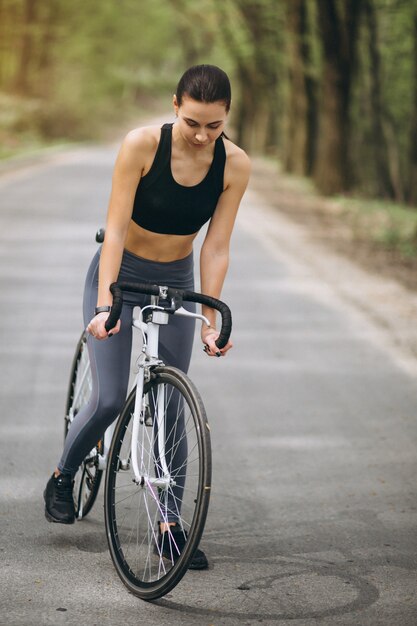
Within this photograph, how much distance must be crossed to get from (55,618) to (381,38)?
31318mm

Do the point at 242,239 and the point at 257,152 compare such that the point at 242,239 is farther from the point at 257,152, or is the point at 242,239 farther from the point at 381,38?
the point at 257,152

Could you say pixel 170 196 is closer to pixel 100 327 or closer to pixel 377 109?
pixel 100 327

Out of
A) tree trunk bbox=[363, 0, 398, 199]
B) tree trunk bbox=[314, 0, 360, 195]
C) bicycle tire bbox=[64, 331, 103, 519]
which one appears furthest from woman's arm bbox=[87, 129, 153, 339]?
tree trunk bbox=[363, 0, 398, 199]

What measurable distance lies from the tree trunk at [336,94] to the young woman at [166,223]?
946 inches

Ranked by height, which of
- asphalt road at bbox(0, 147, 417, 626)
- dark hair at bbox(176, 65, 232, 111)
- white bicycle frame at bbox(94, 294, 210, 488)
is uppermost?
dark hair at bbox(176, 65, 232, 111)

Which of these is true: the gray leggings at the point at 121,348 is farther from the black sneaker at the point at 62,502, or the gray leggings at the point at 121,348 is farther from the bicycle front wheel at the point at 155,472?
the black sneaker at the point at 62,502

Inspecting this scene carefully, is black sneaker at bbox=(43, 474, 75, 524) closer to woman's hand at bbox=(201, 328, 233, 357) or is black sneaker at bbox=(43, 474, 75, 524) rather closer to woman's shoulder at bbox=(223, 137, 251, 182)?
woman's hand at bbox=(201, 328, 233, 357)

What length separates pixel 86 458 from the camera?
5.43m

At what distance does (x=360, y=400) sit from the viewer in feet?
27.1

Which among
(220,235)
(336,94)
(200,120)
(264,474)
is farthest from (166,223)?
(336,94)

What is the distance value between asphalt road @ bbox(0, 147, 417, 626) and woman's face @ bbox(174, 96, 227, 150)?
1735mm

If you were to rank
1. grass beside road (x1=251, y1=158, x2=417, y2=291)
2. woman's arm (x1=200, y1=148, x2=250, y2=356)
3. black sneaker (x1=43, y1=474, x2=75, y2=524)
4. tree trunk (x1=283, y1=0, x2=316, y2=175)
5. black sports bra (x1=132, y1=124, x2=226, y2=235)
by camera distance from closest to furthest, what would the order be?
black sports bra (x1=132, y1=124, x2=226, y2=235), woman's arm (x1=200, y1=148, x2=250, y2=356), black sneaker (x1=43, y1=474, x2=75, y2=524), grass beside road (x1=251, y1=158, x2=417, y2=291), tree trunk (x1=283, y1=0, x2=316, y2=175)

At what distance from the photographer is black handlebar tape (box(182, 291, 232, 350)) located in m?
4.33

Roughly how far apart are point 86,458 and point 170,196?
1.48 m
